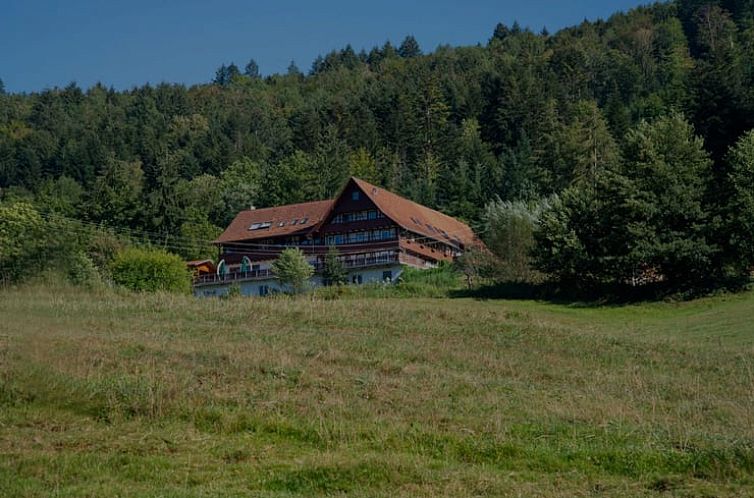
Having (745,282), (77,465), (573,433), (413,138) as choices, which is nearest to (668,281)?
(745,282)

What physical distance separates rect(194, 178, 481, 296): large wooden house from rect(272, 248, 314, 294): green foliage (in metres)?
4.90

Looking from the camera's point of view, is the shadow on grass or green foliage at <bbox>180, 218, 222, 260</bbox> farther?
green foliage at <bbox>180, 218, 222, 260</bbox>

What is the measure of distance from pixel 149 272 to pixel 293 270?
10872 millimetres

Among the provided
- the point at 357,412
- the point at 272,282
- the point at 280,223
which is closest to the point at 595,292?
the point at 272,282

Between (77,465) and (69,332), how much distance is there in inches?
460

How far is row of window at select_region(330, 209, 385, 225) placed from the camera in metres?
71.8

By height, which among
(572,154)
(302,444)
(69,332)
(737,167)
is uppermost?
(572,154)

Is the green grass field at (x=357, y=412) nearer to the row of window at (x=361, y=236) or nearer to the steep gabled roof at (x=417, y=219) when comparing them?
the row of window at (x=361, y=236)

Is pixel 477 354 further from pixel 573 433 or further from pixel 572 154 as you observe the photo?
pixel 572 154

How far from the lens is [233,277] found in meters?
69.6

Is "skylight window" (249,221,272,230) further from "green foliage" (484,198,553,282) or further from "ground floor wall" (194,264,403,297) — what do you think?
"green foliage" (484,198,553,282)

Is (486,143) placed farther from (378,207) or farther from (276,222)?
(378,207)

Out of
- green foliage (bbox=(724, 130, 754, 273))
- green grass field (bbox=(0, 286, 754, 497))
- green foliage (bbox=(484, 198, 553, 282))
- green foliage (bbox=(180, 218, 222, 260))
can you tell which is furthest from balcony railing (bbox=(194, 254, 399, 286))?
green grass field (bbox=(0, 286, 754, 497))

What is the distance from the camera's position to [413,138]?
10919 cm
